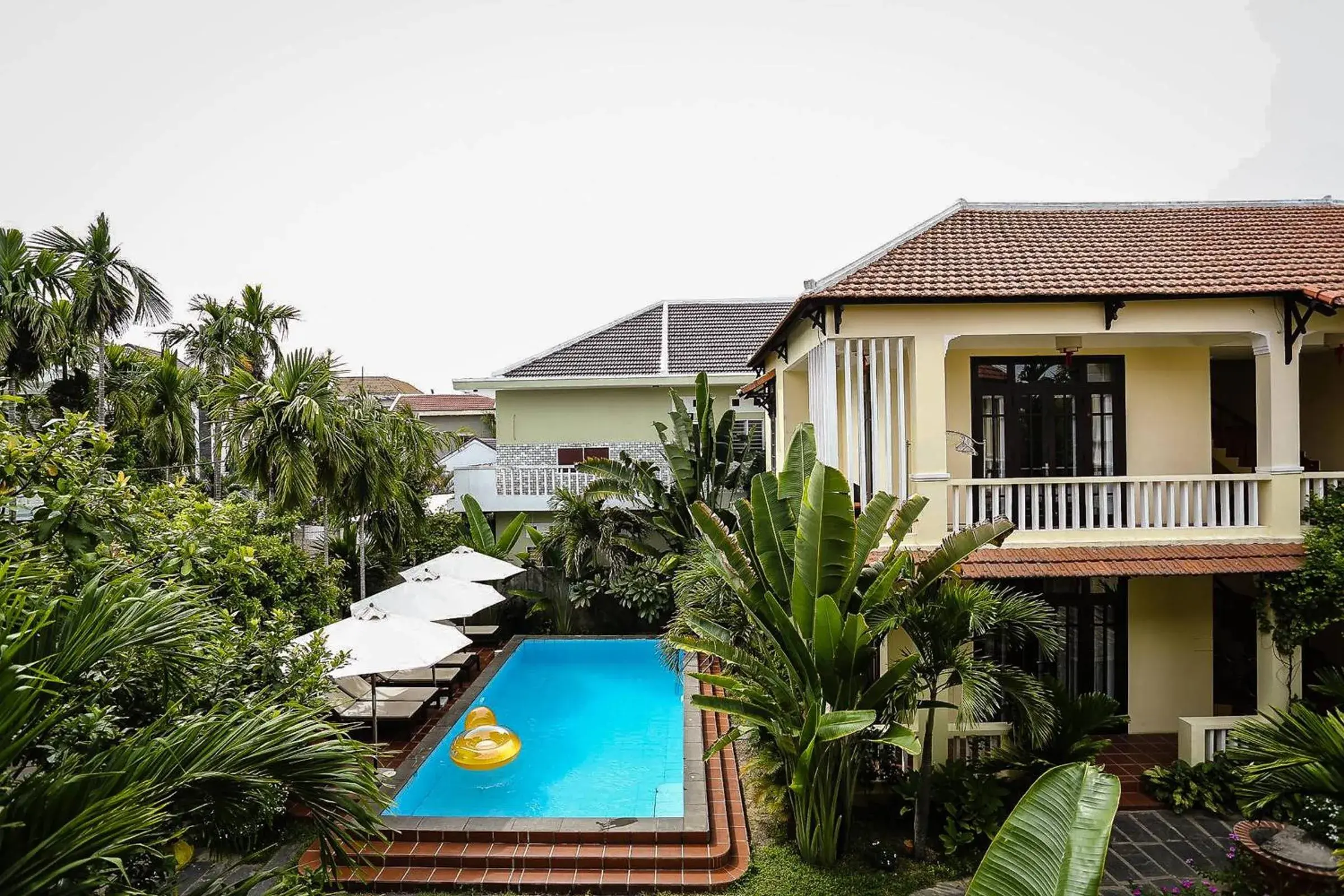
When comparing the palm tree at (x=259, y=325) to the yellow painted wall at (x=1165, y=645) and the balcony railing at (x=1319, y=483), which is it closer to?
the yellow painted wall at (x=1165, y=645)

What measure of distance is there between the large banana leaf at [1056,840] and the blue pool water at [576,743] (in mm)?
6707

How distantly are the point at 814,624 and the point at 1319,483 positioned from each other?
309 inches

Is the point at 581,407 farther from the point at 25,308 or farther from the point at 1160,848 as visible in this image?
the point at 1160,848

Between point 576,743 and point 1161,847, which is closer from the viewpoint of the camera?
point 1161,847

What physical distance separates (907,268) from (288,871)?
9302mm

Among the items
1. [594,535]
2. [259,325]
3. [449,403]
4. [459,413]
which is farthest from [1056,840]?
[449,403]

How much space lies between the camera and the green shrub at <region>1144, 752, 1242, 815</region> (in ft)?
28.6

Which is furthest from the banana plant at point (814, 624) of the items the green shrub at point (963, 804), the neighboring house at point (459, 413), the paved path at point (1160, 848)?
the neighboring house at point (459, 413)

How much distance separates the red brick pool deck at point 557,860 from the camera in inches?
306

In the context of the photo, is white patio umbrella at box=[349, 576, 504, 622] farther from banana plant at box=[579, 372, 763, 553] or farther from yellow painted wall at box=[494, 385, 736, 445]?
yellow painted wall at box=[494, 385, 736, 445]

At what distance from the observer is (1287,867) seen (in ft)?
20.3

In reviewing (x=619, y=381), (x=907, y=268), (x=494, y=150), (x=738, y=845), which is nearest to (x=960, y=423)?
(x=907, y=268)

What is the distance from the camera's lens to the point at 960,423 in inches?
442

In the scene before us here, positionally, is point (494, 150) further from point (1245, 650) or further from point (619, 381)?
point (1245, 650)
